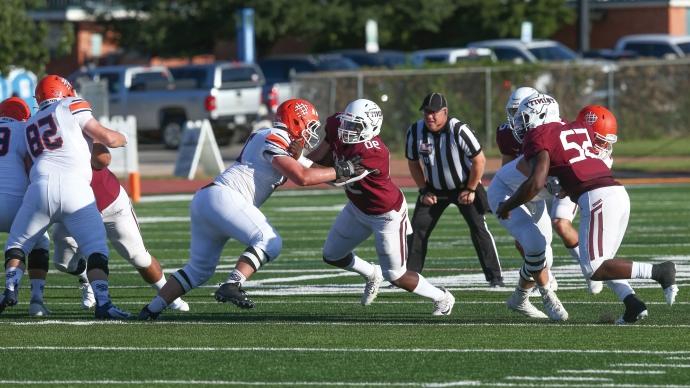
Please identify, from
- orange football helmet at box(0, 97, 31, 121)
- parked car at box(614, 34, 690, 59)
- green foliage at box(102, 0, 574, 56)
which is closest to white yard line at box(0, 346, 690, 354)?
orange football helmet at box(0, 97, 31, 121)

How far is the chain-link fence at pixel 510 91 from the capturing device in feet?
103

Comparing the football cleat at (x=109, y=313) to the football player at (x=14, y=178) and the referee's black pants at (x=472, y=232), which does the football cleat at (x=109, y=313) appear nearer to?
the football player at (x=14, y=178)

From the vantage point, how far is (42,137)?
415 inches

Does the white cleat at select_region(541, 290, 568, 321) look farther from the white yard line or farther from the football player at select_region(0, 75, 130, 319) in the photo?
the football player at select_region(0, 75, 130, 319)

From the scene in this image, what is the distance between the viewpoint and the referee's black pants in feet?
41.7

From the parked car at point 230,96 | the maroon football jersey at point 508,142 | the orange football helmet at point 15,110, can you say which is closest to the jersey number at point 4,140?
the orange football helmet at point 15,110

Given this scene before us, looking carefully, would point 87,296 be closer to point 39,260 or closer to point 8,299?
point 39,260

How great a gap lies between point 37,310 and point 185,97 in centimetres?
2335

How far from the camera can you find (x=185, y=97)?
3422cm

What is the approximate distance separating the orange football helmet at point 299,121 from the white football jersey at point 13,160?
6.13ft

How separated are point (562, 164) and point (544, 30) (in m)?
36.8

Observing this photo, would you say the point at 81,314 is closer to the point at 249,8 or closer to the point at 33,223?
the point at 33,223

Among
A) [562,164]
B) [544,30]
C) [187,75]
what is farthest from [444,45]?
[562,164]

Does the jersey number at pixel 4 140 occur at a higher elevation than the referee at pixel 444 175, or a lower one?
higher
